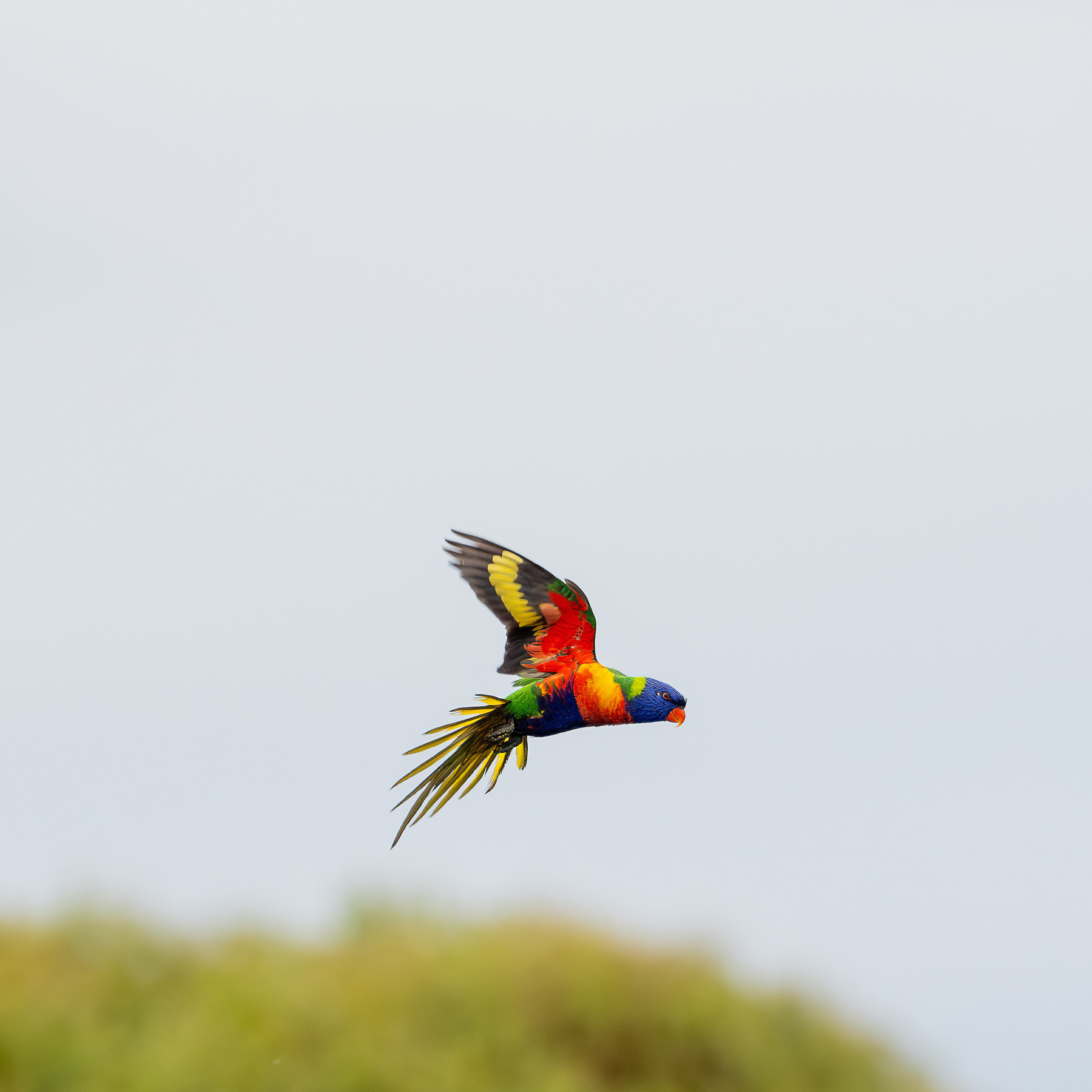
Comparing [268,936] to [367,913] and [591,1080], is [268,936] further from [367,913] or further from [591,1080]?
[591,1080]

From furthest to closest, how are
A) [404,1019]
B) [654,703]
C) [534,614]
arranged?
[404,1019]
[534,614]
[654,703]

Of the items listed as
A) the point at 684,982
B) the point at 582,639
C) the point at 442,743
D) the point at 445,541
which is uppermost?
the point at 445,541

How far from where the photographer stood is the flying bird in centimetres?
315

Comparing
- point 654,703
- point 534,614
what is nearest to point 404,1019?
point 534,614

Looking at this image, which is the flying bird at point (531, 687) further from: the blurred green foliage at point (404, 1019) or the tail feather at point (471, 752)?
the blurred green foliage at point (404, 1019)

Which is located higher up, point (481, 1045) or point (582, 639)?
point (582, 639)

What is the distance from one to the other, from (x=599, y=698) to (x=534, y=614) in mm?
342

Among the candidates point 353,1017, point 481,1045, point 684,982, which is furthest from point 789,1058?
point 353,1017

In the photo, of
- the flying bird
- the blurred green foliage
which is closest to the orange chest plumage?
the flying bird

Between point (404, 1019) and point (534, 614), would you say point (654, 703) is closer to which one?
point (534, 614)

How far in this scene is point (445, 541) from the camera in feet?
11.9

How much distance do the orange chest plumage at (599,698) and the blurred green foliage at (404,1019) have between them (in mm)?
11197

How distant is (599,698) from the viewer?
3.23 m

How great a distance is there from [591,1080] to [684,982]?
1.87 m
